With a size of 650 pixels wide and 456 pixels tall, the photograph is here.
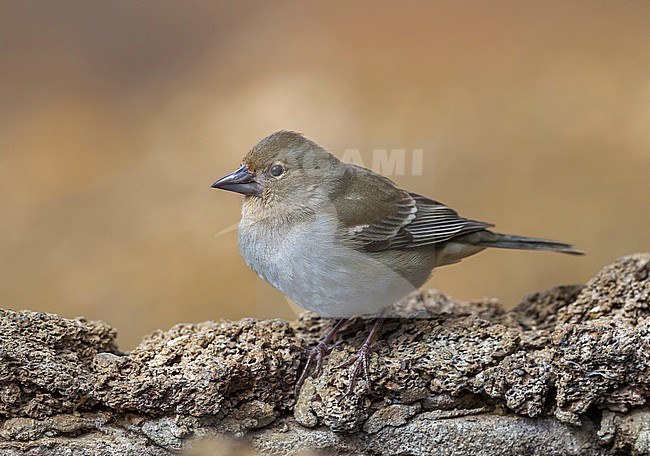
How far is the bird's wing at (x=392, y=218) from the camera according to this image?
147 inches

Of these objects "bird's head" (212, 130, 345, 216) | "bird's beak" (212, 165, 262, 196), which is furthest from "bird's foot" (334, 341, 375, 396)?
"bird's beak" (212, 165, 262, 196)

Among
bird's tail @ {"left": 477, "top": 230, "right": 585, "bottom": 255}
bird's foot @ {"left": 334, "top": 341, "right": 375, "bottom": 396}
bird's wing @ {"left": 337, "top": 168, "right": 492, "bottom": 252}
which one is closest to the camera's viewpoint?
bird's foot @ {"left": 334, "top": 341, "right": 375, "bottom": 396}

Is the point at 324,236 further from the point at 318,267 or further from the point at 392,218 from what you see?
the point at 392,218

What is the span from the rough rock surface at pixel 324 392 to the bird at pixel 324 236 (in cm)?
Result: 15

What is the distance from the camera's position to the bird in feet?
11.7

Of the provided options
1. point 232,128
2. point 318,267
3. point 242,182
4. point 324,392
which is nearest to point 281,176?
point 242,182

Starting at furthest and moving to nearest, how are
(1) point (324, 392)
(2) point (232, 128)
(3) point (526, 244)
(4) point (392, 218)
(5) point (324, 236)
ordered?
(2) point (232, 128) < (3) point (526, 244) < (4) point (392, 218) < (5) point (324, 236) < (1) point (324, 392)

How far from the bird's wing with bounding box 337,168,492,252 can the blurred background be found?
21 centimetres

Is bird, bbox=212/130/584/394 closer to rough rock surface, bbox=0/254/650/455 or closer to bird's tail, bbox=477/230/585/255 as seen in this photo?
rough rock surface, bbox=0/254/650/455

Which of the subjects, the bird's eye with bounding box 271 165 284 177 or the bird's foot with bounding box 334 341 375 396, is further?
the bird's eye with bounding box 271 165 284 177

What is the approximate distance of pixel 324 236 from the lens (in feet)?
11.8

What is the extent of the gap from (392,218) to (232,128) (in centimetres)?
144

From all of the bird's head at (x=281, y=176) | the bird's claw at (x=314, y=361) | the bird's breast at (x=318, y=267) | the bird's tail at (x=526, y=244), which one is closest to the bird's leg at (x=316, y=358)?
the bird's claw at (x=314, y=361)

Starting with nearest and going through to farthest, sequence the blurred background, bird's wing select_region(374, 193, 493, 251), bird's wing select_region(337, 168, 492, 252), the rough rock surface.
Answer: the rough rock surface
bird's wing select_region(337, 168, 492, 252)
bird's wing select_region(374, 193, 493, 251)
the blurred background
